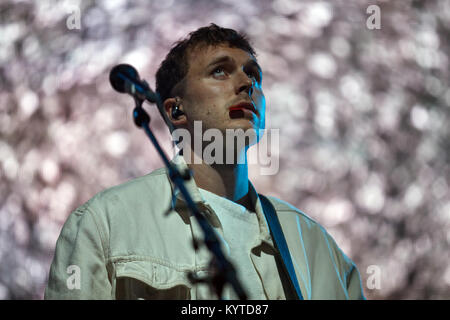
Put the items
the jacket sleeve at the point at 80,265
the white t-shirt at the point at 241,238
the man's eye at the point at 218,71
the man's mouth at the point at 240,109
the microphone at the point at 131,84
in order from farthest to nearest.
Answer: the man's eye at the point at 218,71 → the man's mouth at the point at 240,109 → the white t-shirt at the point at 241,238 → the jacket sleeve at the point at 80,265 → the microphone at the point at 131,84

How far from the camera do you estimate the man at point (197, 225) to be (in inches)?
71.2

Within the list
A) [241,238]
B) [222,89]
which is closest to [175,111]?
[222,89]

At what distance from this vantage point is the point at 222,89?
218 cm

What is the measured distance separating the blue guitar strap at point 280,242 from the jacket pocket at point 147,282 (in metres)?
0.41

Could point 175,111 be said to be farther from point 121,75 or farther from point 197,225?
point 121,75

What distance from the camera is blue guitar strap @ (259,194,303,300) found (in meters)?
2.02

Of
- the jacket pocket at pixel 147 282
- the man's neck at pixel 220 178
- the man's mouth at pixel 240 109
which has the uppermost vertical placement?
the man's mouth at pixel 240 109

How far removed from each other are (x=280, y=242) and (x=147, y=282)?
0.61m

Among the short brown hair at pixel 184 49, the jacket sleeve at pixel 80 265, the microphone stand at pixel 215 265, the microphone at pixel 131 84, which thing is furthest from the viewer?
the short brown hair at pixel 184 49

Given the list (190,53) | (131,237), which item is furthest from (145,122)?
(190,53)

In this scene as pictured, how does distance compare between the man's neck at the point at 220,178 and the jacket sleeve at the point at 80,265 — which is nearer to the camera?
the jacket sleeve at the point at 80,265

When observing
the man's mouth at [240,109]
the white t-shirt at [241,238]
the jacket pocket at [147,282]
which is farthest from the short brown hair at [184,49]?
the jacket pocket at [147,282]

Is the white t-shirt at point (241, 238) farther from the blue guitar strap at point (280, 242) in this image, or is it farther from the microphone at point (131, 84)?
the microphone at point (131, 84)
